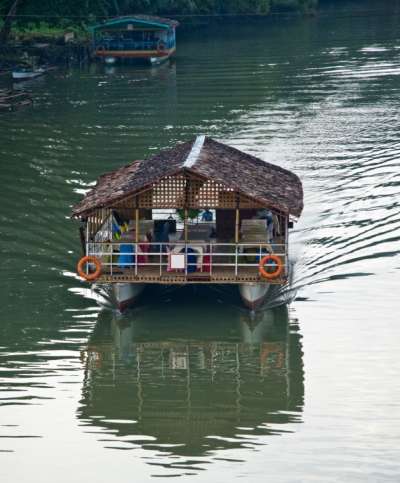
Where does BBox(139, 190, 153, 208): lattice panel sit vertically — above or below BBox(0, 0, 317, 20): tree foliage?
below

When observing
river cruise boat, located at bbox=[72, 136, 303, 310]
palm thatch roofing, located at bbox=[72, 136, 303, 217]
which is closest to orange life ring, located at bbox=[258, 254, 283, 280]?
river cruise boat, located at bbox=[72, 136, 303, 310]

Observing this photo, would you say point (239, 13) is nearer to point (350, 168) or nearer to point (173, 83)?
point (173, 83)

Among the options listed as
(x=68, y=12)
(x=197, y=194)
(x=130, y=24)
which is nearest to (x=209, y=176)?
(x=197, y=194)

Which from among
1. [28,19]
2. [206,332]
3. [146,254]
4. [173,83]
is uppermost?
[28,19]

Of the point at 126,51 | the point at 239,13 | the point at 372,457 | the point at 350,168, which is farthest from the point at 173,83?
the point at 372,457

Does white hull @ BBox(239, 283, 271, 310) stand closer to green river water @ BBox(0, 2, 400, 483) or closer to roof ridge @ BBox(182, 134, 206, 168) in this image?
green river water @ BBox(0, 2, 400, 483)

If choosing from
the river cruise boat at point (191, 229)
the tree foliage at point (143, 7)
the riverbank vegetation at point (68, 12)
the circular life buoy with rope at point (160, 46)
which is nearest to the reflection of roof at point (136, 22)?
the circular life buoy with rope at point (160, 46)

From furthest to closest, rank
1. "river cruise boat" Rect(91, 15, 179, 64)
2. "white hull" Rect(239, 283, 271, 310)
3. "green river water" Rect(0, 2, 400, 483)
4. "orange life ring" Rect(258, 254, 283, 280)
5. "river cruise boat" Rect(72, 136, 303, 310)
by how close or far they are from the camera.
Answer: "river cruise boat" Rect(91, 15, 179, 64)
"white hull" Rect(239, 283, 271, 310)
"river cruise boat" Rect(72, 136, 303, 310)
"orange life ring" Rect(258, 254, 283, 280)
"green river water" Rect(0, 2, 400, 483)

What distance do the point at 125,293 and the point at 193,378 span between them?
4.80m

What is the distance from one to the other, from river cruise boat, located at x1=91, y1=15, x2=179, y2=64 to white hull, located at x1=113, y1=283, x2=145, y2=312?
55440 mm

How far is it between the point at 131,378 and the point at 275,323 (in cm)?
554

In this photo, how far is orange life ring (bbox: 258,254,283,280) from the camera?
1323 inches

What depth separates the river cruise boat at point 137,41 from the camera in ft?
293

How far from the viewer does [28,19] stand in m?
94.9
